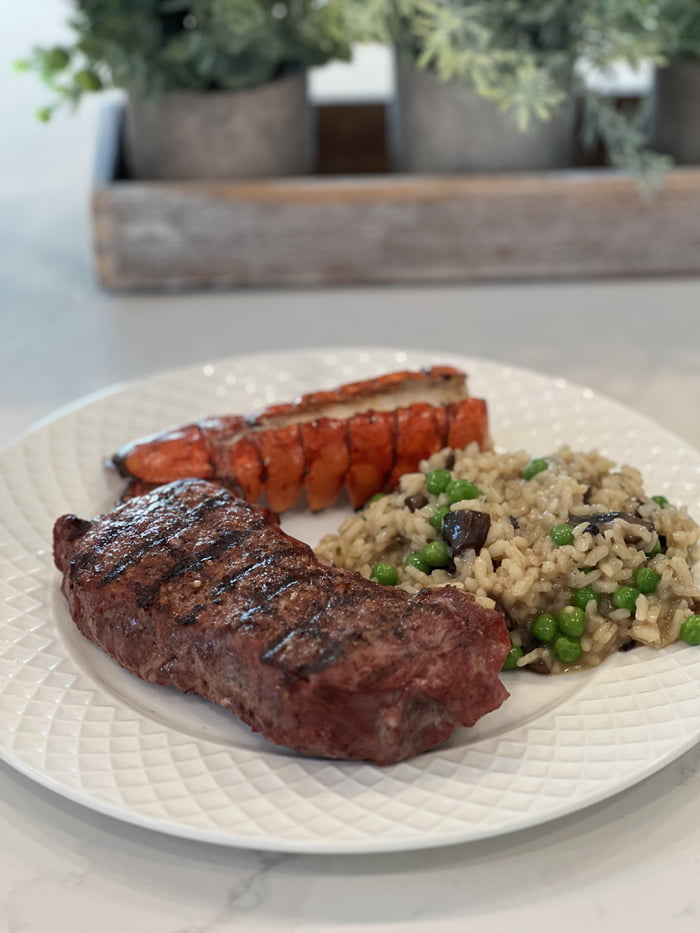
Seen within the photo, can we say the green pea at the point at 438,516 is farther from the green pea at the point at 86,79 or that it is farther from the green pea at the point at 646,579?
the green pea at the point at 86,79

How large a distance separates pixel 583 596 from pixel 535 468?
461mm

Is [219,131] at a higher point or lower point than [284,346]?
higher

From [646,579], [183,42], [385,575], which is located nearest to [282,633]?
[385,575]

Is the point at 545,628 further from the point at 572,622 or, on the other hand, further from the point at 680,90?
the point at 680,90

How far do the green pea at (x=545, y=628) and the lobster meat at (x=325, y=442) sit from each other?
2.74 ft

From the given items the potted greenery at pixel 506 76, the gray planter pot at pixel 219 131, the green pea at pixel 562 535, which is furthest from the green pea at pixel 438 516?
the gray planter pot at pixel 219 131

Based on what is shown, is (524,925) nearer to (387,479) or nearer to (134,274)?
(387,479)

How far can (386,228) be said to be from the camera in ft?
14.9

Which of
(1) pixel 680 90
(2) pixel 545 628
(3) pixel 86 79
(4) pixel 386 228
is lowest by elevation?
(2) pixel 545 628

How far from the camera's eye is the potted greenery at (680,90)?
14.0ft

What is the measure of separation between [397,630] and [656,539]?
0.80 m

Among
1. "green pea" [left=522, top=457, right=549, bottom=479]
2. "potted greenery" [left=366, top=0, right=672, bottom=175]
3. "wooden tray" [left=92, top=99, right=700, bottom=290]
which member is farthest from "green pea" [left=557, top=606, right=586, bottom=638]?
"wooden tray" [left=92, top=99, right=700, bottom=290]

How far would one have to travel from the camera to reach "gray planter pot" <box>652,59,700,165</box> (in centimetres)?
453

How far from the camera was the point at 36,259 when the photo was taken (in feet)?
16.6
